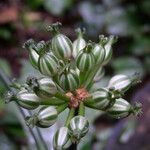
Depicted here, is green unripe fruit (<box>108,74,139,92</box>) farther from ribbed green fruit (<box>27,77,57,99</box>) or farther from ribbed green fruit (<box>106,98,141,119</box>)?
ribbed green fruit (<box>27,77,57,99</box>)

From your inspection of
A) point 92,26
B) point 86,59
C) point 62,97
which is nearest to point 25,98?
point 62,97

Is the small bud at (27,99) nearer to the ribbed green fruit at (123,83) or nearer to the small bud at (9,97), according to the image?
the small bud at (9,97)

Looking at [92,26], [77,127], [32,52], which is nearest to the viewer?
[77,127]

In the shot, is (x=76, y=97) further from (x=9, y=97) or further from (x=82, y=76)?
(x=9, y=97)

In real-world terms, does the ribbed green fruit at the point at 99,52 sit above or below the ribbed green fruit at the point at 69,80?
above

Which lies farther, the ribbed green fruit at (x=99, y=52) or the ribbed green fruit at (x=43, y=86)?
the ribbed green fruit at (x=99, y=52)

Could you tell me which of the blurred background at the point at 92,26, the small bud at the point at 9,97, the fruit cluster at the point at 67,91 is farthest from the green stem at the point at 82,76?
the blurred background at the point at 92,26
